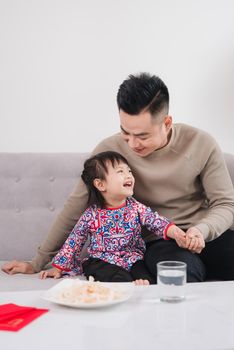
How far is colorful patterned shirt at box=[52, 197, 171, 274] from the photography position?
6.62 ft

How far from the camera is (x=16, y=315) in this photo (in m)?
1.25

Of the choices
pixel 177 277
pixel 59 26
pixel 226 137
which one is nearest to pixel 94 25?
pixel 59 26

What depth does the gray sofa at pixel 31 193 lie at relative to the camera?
2283 mm

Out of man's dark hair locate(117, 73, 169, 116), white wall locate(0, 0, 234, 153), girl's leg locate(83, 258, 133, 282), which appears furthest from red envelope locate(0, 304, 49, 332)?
white wall locate(0, 0, 234, 153)

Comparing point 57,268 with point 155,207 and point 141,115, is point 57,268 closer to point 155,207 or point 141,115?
point 155,207

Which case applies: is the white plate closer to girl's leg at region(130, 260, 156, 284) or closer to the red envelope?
the red envelope

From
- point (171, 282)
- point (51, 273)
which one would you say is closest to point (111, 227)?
point (51, 273)

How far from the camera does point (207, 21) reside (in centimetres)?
271

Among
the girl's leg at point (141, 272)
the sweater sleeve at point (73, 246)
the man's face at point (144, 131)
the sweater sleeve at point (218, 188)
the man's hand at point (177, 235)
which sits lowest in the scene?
the girl's leg at point (141, 272)

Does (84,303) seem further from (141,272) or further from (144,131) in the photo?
(144,131)

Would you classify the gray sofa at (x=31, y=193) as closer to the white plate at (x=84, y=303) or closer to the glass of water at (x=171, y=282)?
the white plate at (x=84, y=303)

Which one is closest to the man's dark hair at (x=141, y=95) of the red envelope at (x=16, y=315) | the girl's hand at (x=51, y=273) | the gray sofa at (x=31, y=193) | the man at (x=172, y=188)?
the man at (x=172, y=188)

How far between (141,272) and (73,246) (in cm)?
28

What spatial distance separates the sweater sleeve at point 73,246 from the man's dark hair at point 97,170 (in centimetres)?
7
